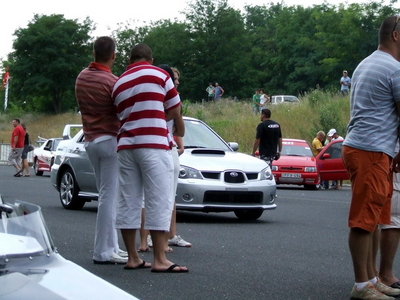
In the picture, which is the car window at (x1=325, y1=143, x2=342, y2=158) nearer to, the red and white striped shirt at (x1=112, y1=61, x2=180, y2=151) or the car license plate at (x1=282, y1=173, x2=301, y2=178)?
the car license plate at (x1=282, y1=173, x2=301, y2=178)

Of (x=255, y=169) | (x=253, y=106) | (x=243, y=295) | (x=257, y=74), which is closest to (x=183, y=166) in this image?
(x=255, y=169)

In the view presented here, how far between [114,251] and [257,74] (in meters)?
86.5

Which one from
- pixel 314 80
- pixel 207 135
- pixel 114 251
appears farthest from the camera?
pixel 314 80

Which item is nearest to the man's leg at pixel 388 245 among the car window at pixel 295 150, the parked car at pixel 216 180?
the parked car at pixel 216 180

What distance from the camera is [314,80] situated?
87.4 meters

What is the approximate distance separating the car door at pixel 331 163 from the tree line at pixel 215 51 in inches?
1835

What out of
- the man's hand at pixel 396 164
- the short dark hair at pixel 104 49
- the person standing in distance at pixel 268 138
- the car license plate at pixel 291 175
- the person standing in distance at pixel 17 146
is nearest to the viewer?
the man's hand at pixel 396 164

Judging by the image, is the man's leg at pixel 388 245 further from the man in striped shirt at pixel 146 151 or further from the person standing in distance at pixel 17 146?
the person standing in distance at pixel 17 146

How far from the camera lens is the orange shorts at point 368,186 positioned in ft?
20.8

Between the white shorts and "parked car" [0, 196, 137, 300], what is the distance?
4456 millimetres

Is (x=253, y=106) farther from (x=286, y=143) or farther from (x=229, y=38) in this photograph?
(x=229, y=38)

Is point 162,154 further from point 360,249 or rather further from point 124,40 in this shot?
point 124,40

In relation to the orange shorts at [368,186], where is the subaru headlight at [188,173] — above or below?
below

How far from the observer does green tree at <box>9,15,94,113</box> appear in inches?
3273
